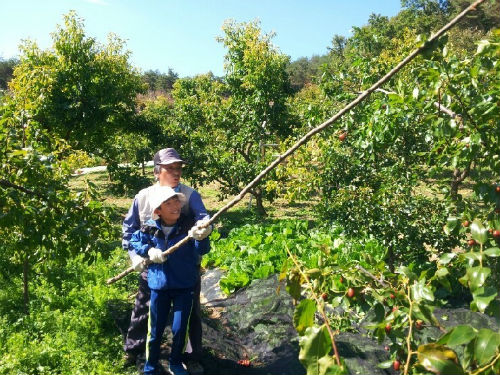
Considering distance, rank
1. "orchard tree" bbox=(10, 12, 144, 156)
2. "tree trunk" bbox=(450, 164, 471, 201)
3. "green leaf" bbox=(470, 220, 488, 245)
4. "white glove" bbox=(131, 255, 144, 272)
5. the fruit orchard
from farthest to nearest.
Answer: "orchard tree" bbox=(10, 12, 144, 156)
"white glove" bbox=(131, 255, 144, 272)
"tree trunk" bbox=(450, 164, 471, 201)
the fruit orchard
"green leaf" bbox=(470, 220, 488, 245)

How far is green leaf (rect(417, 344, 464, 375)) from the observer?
3.22ft

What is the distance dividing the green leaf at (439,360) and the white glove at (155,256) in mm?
2085

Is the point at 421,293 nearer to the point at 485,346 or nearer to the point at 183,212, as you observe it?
the point at 485,346

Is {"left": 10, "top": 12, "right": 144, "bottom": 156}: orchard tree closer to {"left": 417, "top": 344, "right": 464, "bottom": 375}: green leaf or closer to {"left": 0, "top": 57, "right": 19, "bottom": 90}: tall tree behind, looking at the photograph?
{"left": 417, "top": 344, "right": 464, "bottom": 375}: green leaf

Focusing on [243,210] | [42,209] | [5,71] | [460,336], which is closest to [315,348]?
[460,336]

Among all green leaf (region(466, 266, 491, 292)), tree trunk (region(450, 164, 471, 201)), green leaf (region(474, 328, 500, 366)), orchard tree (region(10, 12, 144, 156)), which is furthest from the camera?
orchard tree (region(10, 12, 144, 156))

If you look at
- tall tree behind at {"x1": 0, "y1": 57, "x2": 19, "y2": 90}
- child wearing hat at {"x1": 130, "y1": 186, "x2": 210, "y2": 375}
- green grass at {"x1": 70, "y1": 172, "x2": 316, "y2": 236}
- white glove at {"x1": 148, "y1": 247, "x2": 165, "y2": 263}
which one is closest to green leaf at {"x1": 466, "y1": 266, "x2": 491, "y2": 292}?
white glove at {"x1": 148, "y1": 247, "x2": 165, "y2": 263}

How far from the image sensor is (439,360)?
39.3 inches

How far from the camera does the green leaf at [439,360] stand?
983 millimetres

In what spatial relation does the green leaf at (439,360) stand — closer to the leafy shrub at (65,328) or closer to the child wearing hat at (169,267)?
the child wearing hat at (169,267)

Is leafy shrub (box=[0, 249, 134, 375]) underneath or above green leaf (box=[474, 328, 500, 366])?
underneath

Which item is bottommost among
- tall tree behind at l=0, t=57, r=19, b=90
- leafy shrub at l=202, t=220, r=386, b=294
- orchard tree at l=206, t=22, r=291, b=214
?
leafy shrub at l=202, t=220, r=386, b=294

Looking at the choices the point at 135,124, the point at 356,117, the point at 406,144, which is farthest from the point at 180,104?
the point at 356,117

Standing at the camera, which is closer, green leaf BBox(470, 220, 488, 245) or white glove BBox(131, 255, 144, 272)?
green leaf BBox(470, 220, 488, 245)
